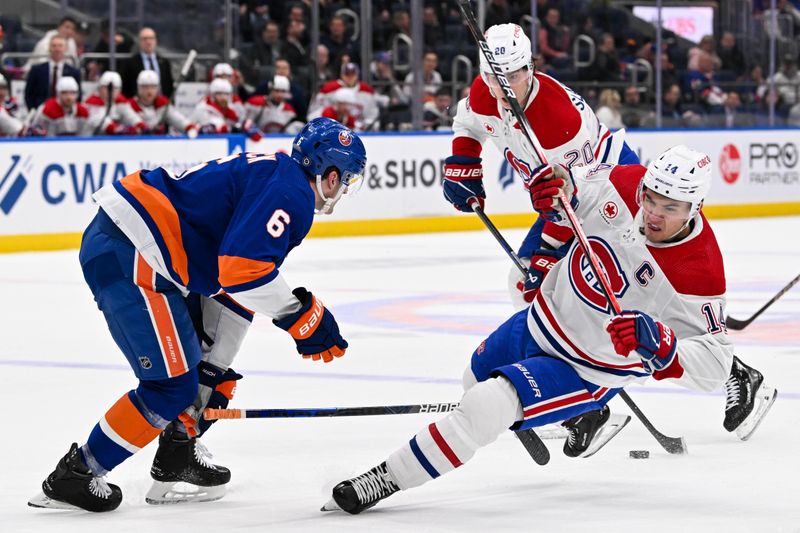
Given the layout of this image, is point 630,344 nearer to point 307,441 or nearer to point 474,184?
point 307,441

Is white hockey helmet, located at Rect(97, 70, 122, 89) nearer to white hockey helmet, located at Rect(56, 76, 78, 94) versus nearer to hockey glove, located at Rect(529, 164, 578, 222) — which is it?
white hockey helmet, located at Rect(56, 76, 78, 94)

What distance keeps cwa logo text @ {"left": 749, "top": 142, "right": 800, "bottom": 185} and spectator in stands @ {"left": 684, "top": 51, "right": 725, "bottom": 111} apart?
72 centimetres

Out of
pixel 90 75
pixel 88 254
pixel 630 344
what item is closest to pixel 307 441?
pixel 88 254

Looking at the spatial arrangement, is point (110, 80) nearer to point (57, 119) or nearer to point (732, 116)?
point (57, 119)

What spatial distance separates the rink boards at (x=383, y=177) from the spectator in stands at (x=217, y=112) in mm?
473

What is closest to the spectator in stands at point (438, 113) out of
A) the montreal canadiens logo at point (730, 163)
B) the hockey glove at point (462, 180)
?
the montreal canadiens logo at point (730, 163)

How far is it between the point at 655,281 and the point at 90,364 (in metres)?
2.96

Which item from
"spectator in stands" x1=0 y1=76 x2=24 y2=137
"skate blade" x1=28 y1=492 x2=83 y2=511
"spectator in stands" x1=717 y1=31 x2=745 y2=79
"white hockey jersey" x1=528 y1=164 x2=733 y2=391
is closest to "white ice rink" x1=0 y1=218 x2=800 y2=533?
"skate blade" x1=28 y1=492 x2=83 y2=511

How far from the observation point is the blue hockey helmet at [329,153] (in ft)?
11.4

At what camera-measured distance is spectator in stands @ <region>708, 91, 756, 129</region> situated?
564 inches

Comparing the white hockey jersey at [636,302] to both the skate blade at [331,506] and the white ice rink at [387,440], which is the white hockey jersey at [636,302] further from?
the skate blade at [331,506]

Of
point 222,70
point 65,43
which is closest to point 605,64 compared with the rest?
point 222,70

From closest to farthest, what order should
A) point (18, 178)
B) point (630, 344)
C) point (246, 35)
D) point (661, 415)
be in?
1. point (630, 344)
2. point (661, 415)
3. point (18, 178)
4. point (246, 35)

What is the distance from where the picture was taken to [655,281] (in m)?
3.50
